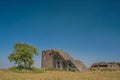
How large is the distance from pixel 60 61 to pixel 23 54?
2384 centimetres

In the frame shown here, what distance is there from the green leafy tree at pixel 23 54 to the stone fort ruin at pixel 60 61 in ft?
63.3

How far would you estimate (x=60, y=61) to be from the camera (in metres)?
68.8

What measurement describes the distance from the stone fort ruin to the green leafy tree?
1931 cm

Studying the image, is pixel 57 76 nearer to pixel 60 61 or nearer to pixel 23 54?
pixel 23 54

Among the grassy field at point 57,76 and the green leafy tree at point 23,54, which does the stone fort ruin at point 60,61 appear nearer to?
the green leafy tree at point 23,54

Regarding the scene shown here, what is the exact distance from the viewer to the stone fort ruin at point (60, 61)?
64.2 m

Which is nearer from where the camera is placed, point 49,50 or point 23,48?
point 23,48

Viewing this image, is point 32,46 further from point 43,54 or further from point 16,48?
point 43,54

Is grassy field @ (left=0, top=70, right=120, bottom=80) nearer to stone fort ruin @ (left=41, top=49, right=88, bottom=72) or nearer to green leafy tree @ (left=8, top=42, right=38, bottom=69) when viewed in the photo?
green leafy tree @ (left=8, top=42, right=38, bottom=69)

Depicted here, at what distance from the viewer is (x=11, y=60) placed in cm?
4731

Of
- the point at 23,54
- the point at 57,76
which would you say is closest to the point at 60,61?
the point at 23,54

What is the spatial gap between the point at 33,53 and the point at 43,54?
26.6 m

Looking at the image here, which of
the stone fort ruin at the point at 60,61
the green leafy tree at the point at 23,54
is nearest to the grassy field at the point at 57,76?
the green leafy tree at the point at 23,54

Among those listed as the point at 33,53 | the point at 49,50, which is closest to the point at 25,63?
the point at 33,53
